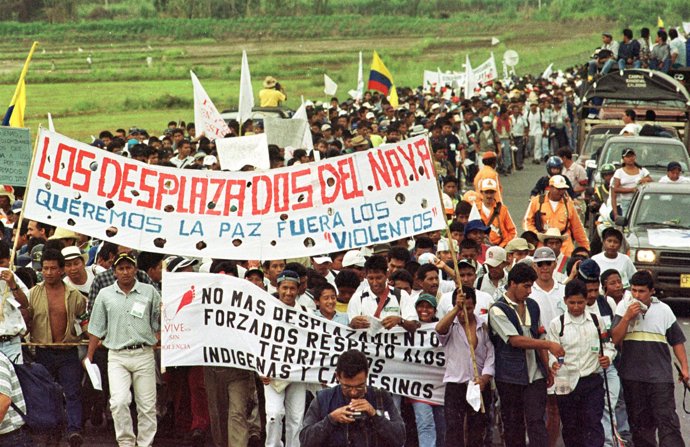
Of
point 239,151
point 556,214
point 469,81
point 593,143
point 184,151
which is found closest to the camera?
point 239,151

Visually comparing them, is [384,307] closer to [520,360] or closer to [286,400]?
[286,400]

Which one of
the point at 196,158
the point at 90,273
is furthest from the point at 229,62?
the point at 90,273

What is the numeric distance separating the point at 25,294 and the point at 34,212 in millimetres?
694

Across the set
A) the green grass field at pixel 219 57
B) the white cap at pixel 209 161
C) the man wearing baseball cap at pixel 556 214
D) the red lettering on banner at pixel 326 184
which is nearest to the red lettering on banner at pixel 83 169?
the red lettering on banner at pixel 326 184

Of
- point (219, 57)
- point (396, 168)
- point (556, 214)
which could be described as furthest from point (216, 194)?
point (219, 57)

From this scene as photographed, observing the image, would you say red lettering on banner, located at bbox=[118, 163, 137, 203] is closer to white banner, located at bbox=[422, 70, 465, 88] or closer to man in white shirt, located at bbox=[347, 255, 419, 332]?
man in white shirt, located at bbox=[347, 255, 419, 332]

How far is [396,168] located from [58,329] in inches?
116

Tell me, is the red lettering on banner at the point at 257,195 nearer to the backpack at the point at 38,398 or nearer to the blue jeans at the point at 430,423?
the blue jeans at the point at 430,423

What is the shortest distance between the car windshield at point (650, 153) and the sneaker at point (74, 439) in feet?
42.9

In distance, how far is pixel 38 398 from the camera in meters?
9.11

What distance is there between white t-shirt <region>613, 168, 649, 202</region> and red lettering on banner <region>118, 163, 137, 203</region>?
1038 cm

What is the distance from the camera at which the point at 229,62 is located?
205 ft

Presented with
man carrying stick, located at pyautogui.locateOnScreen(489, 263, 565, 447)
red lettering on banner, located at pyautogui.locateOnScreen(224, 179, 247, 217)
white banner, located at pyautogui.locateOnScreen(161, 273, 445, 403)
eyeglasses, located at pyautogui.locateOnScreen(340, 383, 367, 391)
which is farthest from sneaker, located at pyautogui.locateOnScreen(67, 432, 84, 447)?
eyeglasses, located at pyautogui.locateOnScreen(340, 383, 367, 391)

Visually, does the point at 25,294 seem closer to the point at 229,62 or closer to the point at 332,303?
the point at 332,303
